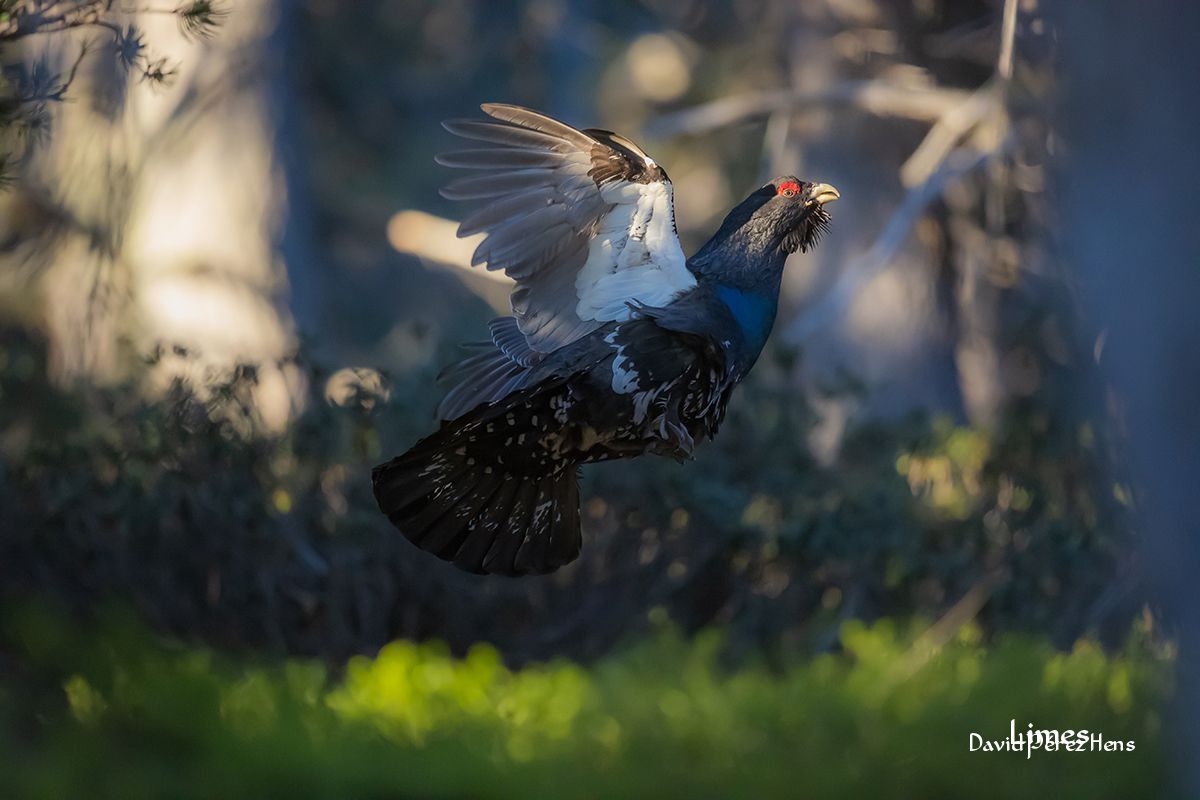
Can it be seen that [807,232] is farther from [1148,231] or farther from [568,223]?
[1148,231]

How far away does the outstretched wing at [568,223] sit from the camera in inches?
159

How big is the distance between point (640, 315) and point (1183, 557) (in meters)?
1.71

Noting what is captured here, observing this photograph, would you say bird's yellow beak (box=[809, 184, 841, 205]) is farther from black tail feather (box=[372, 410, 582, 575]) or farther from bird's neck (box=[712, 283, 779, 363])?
black tail feather (box=[372, 410, 582, 575])

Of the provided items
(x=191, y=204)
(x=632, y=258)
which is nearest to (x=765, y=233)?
(x=632, y=258)

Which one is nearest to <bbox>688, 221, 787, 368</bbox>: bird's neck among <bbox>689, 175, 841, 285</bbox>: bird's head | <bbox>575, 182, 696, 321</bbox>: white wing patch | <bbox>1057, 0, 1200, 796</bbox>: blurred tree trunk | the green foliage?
<bbox>689, 175, 841, 285</bbox>: bird's head

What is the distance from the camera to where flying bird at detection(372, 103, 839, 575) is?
4.02 meters

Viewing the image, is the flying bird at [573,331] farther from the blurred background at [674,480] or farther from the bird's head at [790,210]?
the blurred background at [674,480]

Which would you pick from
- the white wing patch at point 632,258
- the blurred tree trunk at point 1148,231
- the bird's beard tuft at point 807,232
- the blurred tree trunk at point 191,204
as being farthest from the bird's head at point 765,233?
the blurred tree trunk at point 191,204

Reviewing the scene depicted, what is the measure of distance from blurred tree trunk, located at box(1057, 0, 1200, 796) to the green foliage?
118 cm

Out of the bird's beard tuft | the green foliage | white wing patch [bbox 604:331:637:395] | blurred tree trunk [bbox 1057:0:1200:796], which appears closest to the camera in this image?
blurred tree trunk [bbox 1057:0:1200:796]

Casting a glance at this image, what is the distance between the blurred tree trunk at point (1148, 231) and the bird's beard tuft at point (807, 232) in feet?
2.40

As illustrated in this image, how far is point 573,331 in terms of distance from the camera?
4191 millimetres

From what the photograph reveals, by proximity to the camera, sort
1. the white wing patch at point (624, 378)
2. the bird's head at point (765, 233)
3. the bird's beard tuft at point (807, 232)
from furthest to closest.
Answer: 1. the bird's beard tuft at point (807, 232)
2. the bird's head at point (765, 233)
3. the white wing patch at point (624, 378)

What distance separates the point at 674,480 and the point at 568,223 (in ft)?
8.58
